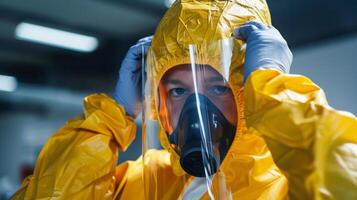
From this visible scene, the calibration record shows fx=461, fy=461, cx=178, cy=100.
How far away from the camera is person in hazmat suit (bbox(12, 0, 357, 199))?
33.6 inches

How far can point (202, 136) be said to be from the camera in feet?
3.32

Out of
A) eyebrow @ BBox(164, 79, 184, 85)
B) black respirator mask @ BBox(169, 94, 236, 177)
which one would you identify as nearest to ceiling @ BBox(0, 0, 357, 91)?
eyebrow @ BBox(164, 79, 184, 85)

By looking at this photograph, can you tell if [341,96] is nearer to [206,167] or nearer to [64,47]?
[206,167]

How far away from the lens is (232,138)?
3.52ft

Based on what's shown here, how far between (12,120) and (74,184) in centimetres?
566

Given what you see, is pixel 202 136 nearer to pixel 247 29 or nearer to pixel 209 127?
pixel 209 127

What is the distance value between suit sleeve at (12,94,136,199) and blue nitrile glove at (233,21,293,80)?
418 mm

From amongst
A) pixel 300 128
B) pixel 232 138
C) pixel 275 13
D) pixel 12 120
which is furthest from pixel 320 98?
pixel 12 120

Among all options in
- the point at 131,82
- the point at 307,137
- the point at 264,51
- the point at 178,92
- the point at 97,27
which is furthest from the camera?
the point at 97,27

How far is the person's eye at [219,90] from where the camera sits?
107 cm

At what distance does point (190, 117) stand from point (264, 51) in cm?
22

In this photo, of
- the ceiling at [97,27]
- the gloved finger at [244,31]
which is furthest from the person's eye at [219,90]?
the ceiling at [97,27]

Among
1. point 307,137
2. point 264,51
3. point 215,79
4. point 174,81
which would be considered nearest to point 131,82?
point 174,81

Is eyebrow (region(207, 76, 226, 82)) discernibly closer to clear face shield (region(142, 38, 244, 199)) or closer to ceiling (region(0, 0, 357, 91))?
clear face shield (region(142, 38, 244, 199))
